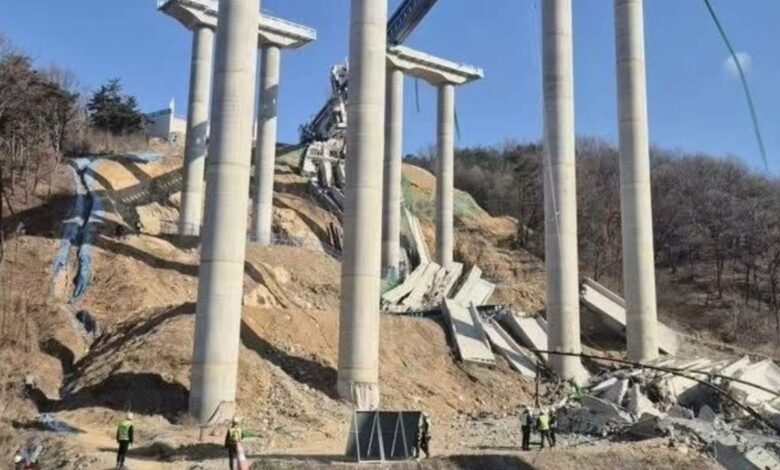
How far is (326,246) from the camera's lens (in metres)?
54.7

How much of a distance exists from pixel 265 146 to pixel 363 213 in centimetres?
2138

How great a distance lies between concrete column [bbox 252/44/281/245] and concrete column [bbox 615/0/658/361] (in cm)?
2057

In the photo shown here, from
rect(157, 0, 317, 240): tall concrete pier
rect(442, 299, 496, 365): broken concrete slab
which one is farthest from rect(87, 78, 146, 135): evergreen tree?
rect(442, 299, 496, 365): broken concrete slab

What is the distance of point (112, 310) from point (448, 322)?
47.3 ft

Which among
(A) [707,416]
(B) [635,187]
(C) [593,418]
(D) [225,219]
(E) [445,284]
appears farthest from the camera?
(E) [445,284]

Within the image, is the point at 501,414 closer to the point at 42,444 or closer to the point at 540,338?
the point at 540,338

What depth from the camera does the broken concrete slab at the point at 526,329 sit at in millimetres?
37094

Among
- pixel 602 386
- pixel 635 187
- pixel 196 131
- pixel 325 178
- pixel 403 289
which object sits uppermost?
pixel 325 178

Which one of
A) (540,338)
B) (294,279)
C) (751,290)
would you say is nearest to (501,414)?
(540,338)

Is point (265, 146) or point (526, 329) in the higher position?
point (265, 146)

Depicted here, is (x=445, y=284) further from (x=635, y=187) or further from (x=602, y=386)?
(x=602, y=386)

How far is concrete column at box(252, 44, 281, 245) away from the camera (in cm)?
4672

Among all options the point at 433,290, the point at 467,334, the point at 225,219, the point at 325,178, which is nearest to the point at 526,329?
the point at 467,334

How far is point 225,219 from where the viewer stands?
25.2 metres
